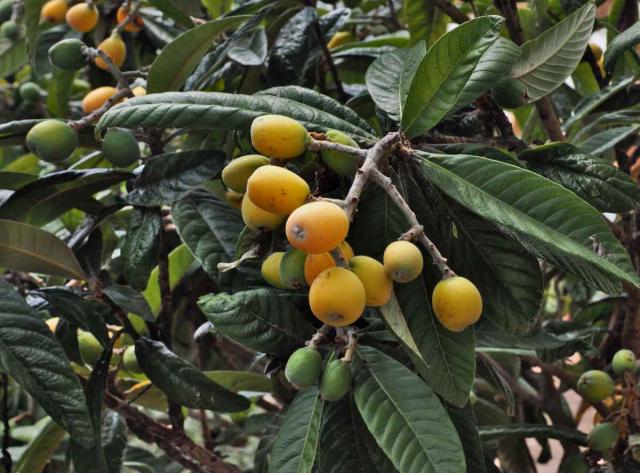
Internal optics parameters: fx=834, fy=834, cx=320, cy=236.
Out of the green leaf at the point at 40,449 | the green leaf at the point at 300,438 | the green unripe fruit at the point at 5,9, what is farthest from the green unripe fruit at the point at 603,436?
the green unripe fruit at the point at 5,9

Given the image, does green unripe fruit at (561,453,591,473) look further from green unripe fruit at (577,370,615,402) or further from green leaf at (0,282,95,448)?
green leaf at (0,282,95,448)

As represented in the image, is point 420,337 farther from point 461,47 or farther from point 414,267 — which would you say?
point 461,47

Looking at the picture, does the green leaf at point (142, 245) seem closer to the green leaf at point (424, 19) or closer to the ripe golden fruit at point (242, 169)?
the ripe golden fruit at point (242, 169)

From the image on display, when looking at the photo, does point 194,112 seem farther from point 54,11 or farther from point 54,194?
point 54,11

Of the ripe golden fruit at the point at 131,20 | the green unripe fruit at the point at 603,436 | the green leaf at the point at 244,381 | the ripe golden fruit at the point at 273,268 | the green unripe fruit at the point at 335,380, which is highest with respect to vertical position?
the ripe golden fruit at the point at 273,268

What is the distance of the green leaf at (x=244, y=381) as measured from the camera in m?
1.10

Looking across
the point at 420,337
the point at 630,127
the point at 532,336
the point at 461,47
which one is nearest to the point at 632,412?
the point at 532,336

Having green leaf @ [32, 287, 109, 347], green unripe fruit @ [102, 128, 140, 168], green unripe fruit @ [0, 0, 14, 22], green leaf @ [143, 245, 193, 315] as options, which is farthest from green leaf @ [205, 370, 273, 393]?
green unripe fruit @ [0, 0, 14, 22]

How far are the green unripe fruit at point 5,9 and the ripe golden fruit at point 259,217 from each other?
37.6 inches

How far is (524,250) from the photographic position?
0.70 meters

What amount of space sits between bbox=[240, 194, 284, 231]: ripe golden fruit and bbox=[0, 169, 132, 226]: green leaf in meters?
0.32

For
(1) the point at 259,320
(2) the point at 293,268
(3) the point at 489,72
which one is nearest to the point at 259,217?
(2) the point at 293,268

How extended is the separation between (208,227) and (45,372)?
0.21m

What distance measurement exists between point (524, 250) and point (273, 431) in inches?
16.0
